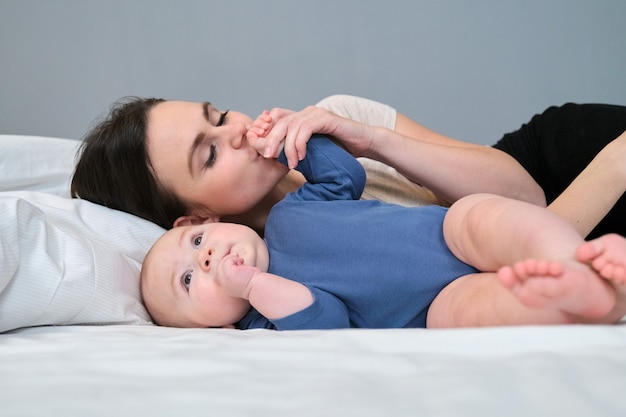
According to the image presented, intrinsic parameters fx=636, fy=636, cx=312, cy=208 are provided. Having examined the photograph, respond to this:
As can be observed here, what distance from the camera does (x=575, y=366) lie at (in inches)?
22.5

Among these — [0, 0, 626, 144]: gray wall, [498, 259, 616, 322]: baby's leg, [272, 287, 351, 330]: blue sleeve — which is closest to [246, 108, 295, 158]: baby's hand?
[272, 287, 351, 330]: blue sleeve

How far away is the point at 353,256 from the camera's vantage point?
3.29 ft

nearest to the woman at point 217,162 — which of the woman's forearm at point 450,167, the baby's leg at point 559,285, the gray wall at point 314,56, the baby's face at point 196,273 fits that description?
the woman's forearm at point 450,167

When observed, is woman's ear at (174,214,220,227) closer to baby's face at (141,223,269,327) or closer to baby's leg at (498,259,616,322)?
baby's face at (141,223,269,327)

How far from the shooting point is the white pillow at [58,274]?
3.00 ft

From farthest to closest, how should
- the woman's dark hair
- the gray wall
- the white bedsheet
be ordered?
the gray wall → the woman's dark hair → the white bedsheet

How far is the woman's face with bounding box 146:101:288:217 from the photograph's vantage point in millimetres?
1190

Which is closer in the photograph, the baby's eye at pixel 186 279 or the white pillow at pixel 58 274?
the white pillow at pixel 58 274

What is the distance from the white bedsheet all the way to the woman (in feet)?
1.55

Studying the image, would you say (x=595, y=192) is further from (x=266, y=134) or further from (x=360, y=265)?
(x=266, y=134)

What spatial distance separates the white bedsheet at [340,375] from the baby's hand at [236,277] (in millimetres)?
179

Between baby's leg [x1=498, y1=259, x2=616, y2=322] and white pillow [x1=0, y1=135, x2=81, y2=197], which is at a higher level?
baby's leg [x1=498, y1=259, x2=616, y2=322]

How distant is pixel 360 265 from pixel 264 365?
35 cm

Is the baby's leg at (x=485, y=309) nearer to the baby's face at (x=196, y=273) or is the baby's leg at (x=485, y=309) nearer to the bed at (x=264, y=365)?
the bed at (x=264, y=365)
